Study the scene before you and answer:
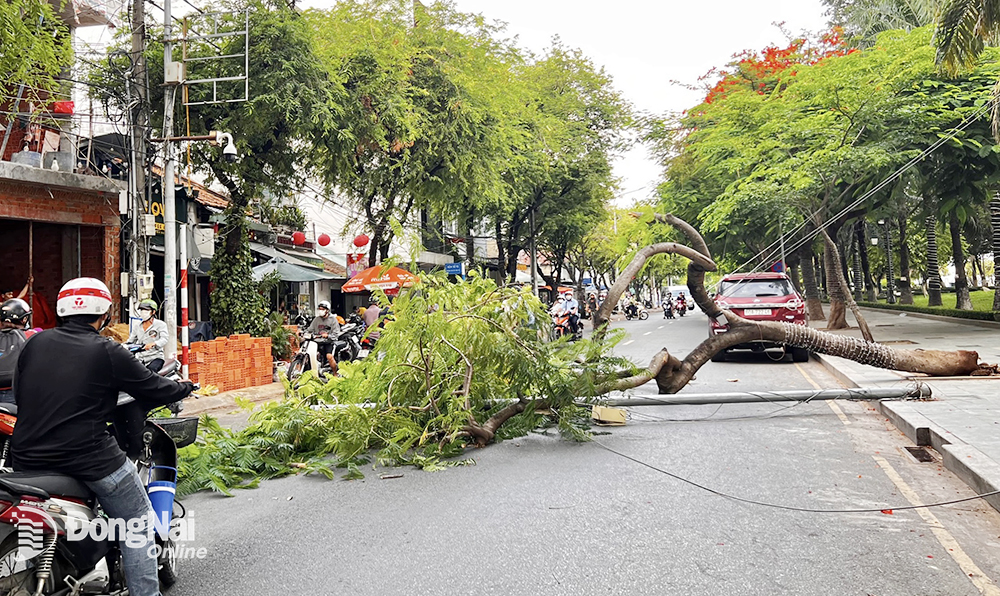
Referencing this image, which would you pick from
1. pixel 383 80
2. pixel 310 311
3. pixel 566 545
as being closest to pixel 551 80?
pixel 310 311

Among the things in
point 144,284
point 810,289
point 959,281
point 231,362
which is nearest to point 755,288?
point 231,362

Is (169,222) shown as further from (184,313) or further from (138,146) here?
(184,313)

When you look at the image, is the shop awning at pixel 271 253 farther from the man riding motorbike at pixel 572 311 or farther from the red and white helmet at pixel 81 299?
the red and white helmet at pixel 81 299

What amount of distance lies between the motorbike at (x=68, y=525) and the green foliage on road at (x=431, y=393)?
3.01 m

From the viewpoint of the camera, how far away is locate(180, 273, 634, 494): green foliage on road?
7.36 m

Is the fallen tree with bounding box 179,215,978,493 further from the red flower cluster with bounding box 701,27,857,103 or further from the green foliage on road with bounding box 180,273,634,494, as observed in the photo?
the red flower cluster with bounding box 701,27,857,103

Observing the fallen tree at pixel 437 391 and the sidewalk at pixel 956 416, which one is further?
the fallen tree at pixel 437 391

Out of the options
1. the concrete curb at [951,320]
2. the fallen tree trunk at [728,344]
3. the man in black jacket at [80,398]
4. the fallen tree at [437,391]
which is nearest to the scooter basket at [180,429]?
the man in black jacket at [80,398]

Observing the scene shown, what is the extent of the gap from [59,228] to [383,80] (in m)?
8.09

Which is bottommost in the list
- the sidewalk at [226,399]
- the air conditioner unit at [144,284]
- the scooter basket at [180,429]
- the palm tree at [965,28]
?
the sidewalk at [226,399]

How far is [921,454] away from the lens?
24.1ft

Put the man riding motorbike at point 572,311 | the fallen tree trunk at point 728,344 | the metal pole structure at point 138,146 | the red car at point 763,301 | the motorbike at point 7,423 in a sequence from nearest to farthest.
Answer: the motorbike at point 7,423, the fallen tree trunk at point 728,344, the metal pole structure at point 138,146, the red car at point 763,301, the man riding motorbike at point 572,311

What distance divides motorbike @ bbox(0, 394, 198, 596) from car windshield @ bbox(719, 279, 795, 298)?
1471cm

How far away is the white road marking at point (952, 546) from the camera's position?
4.07m
